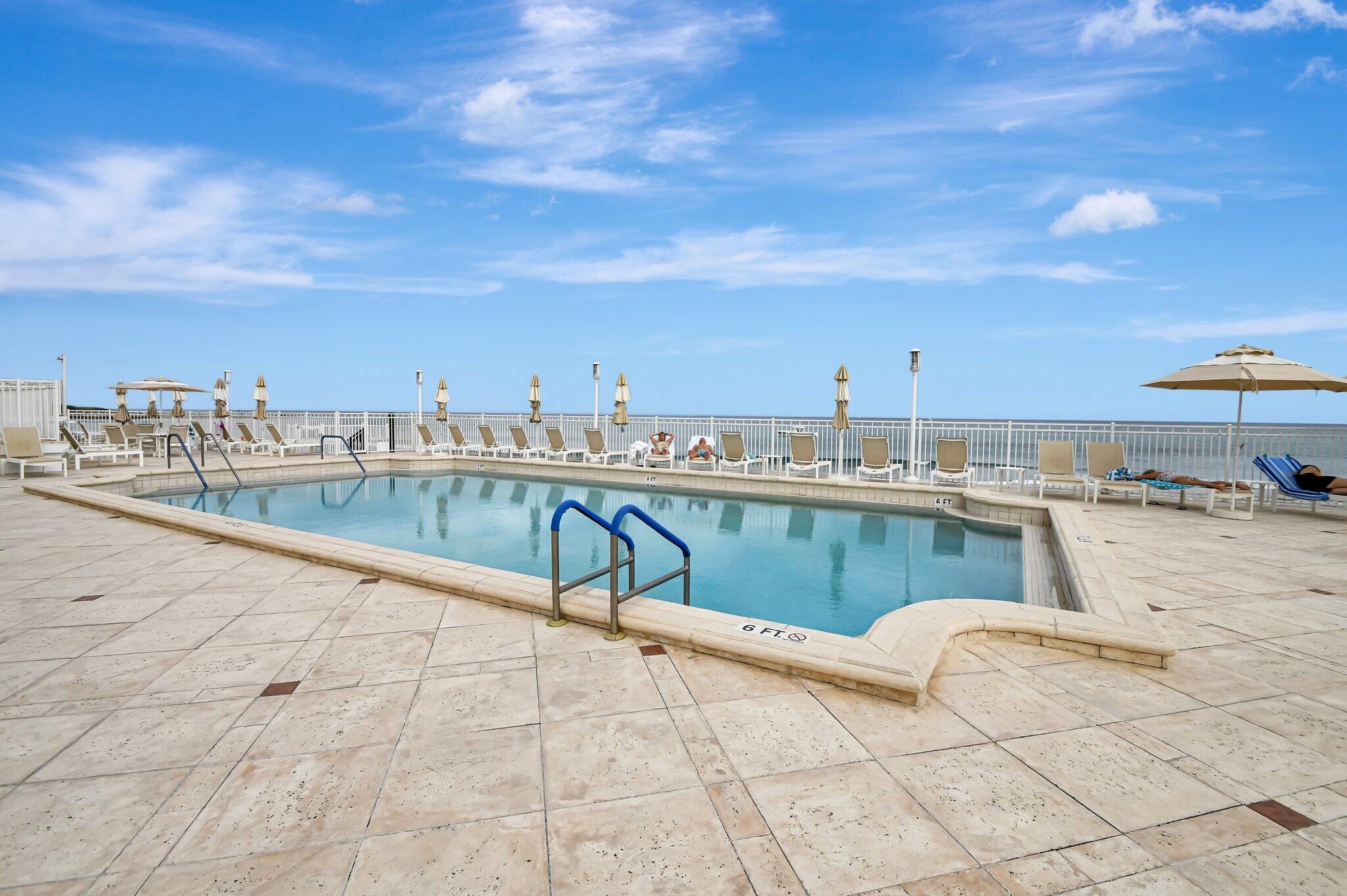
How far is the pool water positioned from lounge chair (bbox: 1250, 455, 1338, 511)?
333 cm

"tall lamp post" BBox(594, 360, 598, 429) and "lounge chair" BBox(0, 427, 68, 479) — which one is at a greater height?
"tall lamp post" BBox(594, 360, 598, 429)

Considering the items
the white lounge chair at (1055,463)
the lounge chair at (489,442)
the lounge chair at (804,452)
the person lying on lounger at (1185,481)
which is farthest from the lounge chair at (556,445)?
the person lying on lounger at (1185,481)

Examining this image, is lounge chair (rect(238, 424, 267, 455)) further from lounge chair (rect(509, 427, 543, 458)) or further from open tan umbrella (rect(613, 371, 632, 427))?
open tan umbrella (rect(613, 371, 632, 427))

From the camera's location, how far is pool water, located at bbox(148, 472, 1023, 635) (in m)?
5.28

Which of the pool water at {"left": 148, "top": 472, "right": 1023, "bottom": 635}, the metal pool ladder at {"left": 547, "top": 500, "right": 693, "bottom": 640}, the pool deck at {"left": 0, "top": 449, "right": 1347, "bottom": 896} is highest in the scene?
the metal pool ladder at {"left": 547, "top": 500, "right": 693, "bottom": 640}

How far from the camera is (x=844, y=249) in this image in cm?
2053

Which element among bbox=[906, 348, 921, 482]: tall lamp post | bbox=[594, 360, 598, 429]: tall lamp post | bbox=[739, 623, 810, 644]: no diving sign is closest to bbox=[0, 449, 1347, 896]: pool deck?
bbox=[739, 623, 810, 644]: no diving sign

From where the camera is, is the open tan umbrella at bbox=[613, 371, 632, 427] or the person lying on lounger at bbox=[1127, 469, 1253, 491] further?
the open tan umbrella at bbox=[613, 371, 632, 427]

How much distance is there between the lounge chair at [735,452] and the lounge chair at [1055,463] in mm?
4541

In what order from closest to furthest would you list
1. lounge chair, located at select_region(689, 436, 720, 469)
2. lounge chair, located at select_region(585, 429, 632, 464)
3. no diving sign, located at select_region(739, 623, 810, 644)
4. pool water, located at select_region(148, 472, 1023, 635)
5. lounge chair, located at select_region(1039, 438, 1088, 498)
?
no diving sign, located at select_region(739, 623, 810, 644) < pool water, located at select_region(148, 472, 1023, 635) < lounge chair, located at select_region(1039, 438, 1088, 498) < lounge chair, located at select_region(689, 436, 720, 469) < lounge chair, located at select_region(585, 429, 632, 464)

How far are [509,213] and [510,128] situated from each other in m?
6.50

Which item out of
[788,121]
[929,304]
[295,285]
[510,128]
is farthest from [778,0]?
[295,285]

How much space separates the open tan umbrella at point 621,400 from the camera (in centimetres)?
1326

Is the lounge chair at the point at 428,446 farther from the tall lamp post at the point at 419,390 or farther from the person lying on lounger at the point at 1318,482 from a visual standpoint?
the person lying on lounger at the point at 1318,482
